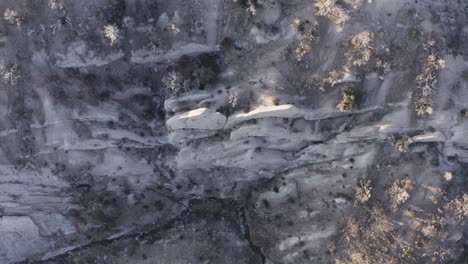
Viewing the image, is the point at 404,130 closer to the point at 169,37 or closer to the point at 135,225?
the point at 169,37

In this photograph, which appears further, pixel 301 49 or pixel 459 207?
pixel 459 207

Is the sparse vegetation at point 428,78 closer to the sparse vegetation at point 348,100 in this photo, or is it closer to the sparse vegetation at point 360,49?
the sparse vegetation at point 360,49

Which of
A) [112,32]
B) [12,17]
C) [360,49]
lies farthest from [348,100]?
[12,17]

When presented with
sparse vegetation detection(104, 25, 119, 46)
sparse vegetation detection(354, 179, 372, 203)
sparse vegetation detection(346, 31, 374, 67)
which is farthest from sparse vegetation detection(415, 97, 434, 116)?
sparse vegetation detection(104, 25, 119, 46)

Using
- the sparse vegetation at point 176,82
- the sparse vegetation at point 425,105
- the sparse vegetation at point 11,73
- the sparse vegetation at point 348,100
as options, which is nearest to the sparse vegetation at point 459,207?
the sparse vegetation at point 425,105

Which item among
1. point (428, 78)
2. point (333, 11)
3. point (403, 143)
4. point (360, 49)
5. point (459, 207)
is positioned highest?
point (333, 11)

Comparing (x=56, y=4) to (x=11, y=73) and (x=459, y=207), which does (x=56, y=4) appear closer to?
(x=11, y=73)
